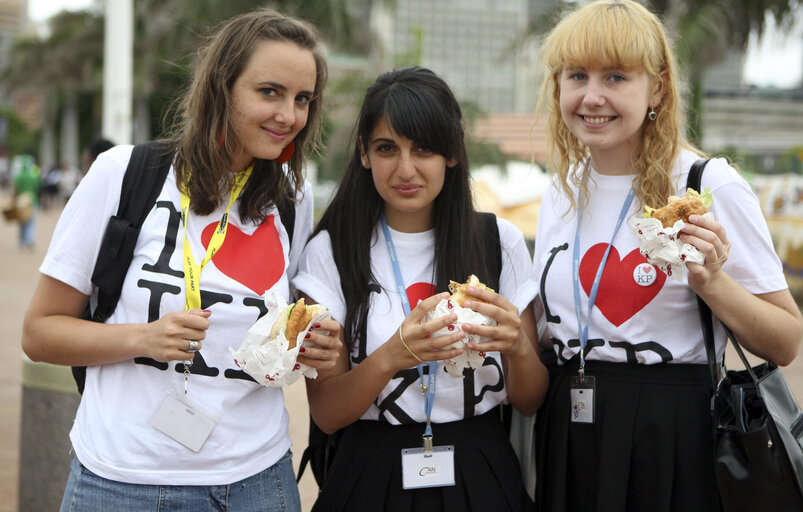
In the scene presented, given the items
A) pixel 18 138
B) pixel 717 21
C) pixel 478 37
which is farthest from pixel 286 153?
pixel 478 37

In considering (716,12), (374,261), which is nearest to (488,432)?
(374,261)

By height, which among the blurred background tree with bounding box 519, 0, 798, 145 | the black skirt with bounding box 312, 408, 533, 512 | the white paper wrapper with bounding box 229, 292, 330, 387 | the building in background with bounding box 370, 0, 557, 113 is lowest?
the black skirt with bounding box 312, 408, 533, 512

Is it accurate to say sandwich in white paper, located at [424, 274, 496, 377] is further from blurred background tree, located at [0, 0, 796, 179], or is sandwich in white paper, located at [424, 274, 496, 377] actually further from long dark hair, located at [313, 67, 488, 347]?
blurred background tree, located at [0, 0, 796, 179]

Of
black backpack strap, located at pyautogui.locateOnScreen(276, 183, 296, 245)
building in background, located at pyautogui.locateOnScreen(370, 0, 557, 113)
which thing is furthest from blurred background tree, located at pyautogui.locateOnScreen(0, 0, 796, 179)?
building in background, located at pyautogui.locateOnScreen(370, 0, 557, 113)

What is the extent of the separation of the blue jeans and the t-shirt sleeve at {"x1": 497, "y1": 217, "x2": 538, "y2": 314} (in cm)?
93

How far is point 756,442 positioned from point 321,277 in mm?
1367

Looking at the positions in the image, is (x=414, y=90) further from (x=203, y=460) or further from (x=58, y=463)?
(x=58, y=463)

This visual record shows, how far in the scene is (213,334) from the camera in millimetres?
2215

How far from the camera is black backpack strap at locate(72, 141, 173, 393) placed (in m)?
2.19

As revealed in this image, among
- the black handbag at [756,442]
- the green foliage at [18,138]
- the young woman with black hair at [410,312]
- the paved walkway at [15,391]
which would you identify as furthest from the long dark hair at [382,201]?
the green foliage at [18,138]

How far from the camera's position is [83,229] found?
86.5 inches

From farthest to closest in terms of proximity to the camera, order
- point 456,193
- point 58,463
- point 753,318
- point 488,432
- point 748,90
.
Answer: point 748,90 < point 58,463 < point 456,193 < point 488,432 < point 753,318

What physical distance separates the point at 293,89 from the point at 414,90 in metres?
0.39

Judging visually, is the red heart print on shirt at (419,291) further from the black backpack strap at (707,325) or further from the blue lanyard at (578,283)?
the black backpack strap at (707,325)
